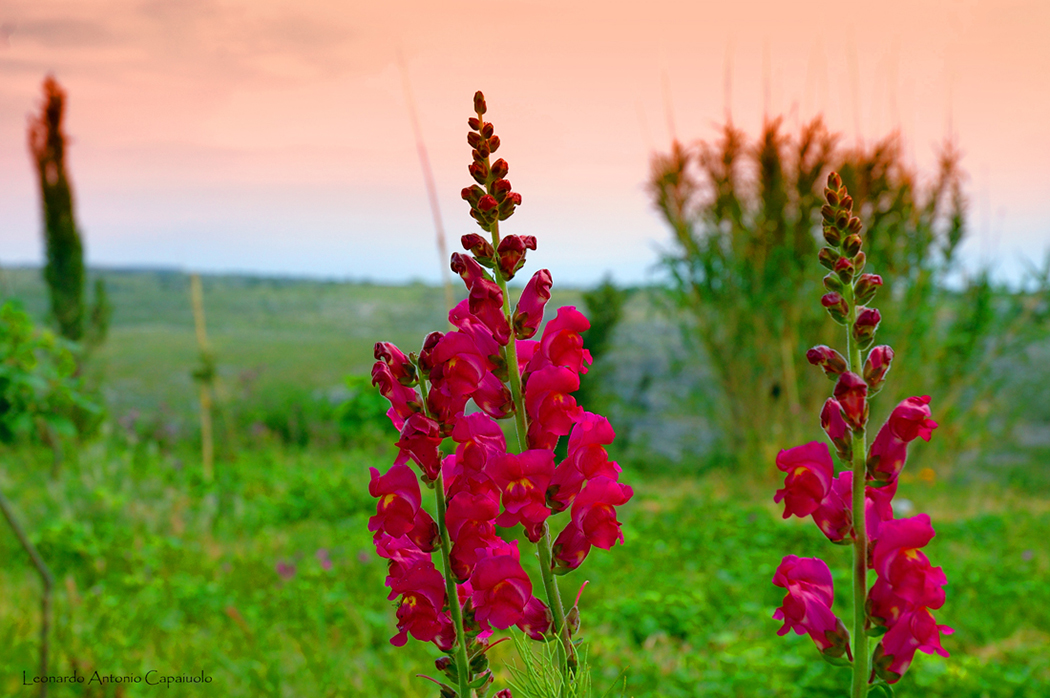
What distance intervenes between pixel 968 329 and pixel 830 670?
17.4 ft

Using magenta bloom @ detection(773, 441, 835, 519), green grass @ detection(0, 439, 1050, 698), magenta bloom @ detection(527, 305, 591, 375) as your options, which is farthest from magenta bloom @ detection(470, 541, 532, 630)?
green grass @ detection(0, 439, 1050, 698)

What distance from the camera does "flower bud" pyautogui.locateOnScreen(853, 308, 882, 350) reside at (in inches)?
37.9

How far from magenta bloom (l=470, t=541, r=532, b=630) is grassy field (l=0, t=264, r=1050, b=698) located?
63 centimetres

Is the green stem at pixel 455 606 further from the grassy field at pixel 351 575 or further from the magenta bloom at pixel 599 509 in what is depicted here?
the grassy field at pixel 351 575

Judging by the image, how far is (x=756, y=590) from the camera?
378 cm

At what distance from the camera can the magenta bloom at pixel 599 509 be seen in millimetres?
1069

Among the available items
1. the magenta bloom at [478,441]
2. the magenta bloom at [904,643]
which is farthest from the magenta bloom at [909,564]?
the magenta bloom at [478,441]

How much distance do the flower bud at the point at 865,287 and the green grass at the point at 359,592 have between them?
5.16 ft

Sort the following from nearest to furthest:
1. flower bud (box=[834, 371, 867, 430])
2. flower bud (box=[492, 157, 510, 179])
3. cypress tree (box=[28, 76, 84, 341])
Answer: flower bud (box=[834, 371, 867, 430]) < flower bud (box=[492, 157, 510, 179]) < cypress tree (box=[28, 76, 84, 341])

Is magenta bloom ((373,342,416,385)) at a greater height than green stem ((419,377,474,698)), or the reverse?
magenta bloom ((373,342,416,385))

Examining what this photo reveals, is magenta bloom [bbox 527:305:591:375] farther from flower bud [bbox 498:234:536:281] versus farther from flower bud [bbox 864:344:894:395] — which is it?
flower bud [bbox 864:344:894:395]

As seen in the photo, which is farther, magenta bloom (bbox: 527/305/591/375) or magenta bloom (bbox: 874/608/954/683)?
magenta bloom (bbox: 527/305/591/375)

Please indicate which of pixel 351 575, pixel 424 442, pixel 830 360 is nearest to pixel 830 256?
pixel 830 360

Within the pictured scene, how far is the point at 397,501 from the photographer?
1039 mm
